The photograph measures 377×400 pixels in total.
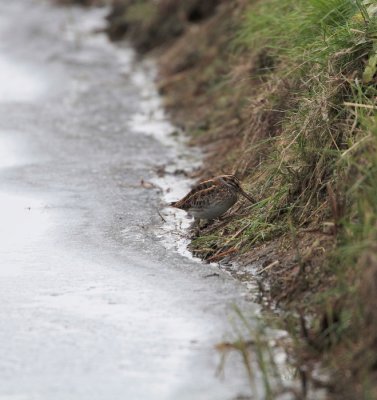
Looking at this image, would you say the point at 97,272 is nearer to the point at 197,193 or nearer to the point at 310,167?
the point at 197,193

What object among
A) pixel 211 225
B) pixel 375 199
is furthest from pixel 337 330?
pixel 211 225

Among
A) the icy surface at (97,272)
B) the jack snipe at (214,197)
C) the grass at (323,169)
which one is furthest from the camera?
the jack snipe at (214,197)

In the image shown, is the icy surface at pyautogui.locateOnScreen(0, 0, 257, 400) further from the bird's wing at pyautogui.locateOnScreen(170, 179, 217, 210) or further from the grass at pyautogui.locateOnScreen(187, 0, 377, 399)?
the grass at pyautogui.locateOnScreen(187, 0, 377, 399)

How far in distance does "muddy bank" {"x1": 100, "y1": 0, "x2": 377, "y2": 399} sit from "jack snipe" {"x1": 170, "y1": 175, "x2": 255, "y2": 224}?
119 millimetres

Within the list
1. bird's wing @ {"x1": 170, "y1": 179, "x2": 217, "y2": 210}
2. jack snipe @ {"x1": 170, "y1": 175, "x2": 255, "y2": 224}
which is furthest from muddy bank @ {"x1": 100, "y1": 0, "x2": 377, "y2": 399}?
bird's wing @ {"x1": 170, "y1": 179, "x2": 217, "y2": 210}

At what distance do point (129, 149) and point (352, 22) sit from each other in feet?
11.6

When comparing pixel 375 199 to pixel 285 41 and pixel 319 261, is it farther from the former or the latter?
pixel 285 41

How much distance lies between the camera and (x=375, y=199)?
5.06m

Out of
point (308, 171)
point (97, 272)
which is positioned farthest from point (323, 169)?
point (97, 272)

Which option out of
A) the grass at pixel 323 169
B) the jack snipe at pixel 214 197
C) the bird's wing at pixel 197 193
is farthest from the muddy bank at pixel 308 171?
the bird's wing at pixel 197 193

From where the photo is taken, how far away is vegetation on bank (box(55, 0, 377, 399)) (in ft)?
15.9

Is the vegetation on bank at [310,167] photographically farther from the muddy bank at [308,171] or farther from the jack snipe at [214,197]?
the jack snipe at [214,197]

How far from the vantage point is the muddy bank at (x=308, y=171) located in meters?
4.84

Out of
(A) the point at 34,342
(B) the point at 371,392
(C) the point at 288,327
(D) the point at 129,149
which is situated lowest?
(D) the point at 129,149
